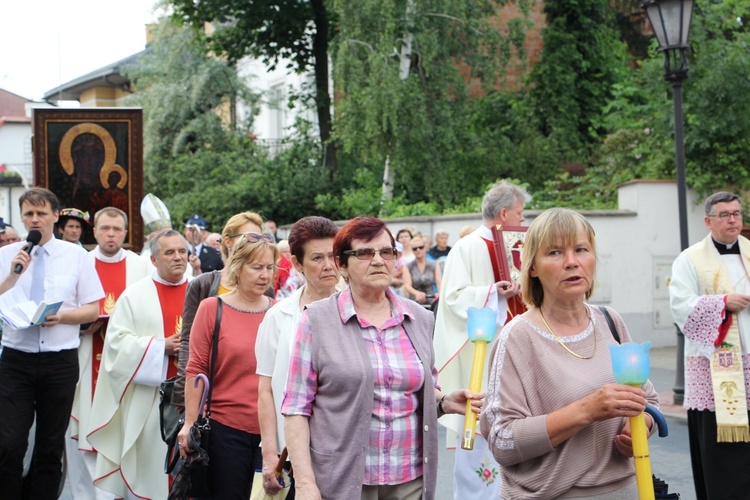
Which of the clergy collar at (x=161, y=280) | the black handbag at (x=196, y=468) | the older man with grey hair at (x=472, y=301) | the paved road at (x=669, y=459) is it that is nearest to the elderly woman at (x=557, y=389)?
the black handbag at (x=196, y=468)

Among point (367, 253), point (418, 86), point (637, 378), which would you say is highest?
point (418, 86)

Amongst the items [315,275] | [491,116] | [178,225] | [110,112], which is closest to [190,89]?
[178,225]

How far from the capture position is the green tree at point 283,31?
2894cm

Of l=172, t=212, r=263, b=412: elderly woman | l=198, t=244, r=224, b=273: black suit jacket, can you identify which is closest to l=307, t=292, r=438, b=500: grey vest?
l=172, t=212, r=263, b=412: elderly woman

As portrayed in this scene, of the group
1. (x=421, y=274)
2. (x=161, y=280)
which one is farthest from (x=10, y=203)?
(x=161, y=280)

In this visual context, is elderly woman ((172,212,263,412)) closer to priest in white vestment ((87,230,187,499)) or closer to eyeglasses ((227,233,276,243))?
eyeglasses ((227,233,276,243))

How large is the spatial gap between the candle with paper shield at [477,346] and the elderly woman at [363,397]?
63 millimetres

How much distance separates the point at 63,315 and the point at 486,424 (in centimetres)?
415

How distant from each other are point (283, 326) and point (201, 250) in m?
10.6

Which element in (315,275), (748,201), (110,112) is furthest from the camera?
(748,201)

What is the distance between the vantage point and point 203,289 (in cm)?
602

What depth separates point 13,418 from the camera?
6828mm

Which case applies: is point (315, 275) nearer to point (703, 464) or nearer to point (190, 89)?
A: point (703, 464)

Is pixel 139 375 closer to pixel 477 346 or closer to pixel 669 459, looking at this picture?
pixel 477 346
